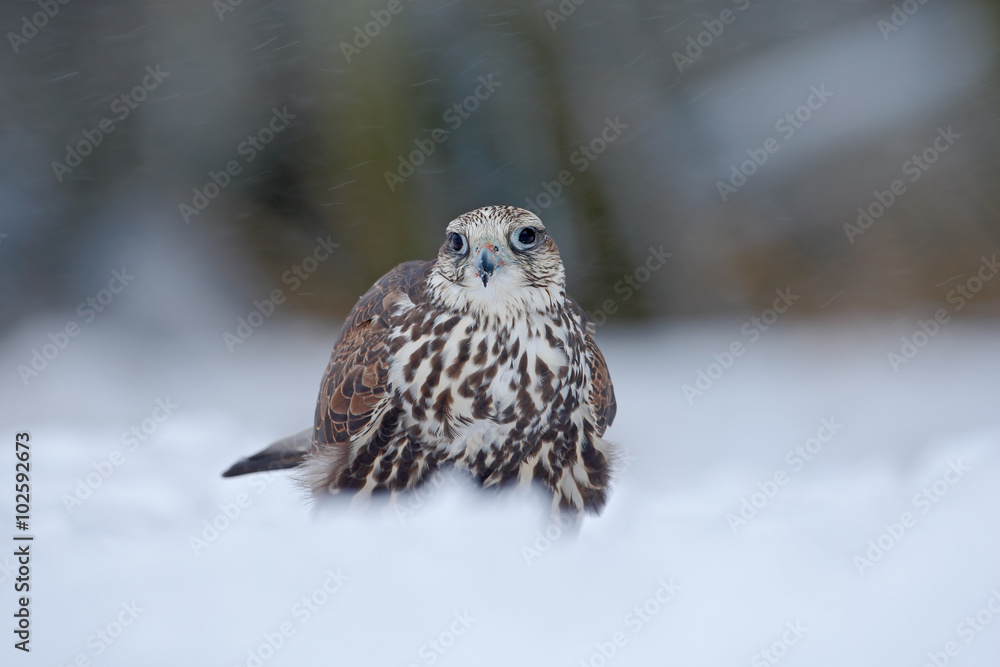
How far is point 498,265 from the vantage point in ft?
8.14

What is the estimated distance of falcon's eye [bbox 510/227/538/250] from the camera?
249 centimetres

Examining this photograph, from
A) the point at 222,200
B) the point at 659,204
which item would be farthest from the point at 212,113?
the point at 659,204

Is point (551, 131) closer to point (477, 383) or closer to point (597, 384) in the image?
point (597, 384)

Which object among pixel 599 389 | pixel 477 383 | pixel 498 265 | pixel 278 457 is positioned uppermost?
pixel 498 265

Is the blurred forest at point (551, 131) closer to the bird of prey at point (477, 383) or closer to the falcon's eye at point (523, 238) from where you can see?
the bird of prey at point (477, 383)

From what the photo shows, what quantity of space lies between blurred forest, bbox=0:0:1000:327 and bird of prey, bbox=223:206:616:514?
2946mm

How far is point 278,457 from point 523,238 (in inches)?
61.4

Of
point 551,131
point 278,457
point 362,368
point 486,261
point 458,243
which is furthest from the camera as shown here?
point 551,131

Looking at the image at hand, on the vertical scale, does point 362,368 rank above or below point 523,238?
below

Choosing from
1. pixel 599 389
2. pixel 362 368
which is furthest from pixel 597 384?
pixel 362 368

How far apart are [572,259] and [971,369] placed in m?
2.65

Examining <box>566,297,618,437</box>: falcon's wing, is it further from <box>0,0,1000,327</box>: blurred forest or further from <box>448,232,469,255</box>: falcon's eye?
<box>0,0,1000,327</box>: blurred forest

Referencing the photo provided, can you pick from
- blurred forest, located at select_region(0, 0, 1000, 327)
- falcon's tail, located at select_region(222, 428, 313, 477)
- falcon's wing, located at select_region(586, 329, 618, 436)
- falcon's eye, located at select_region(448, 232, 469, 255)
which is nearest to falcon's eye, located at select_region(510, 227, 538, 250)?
falcon's eye, located at select_region(448, 232, 469, 255)

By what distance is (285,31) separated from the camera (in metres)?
5.52
